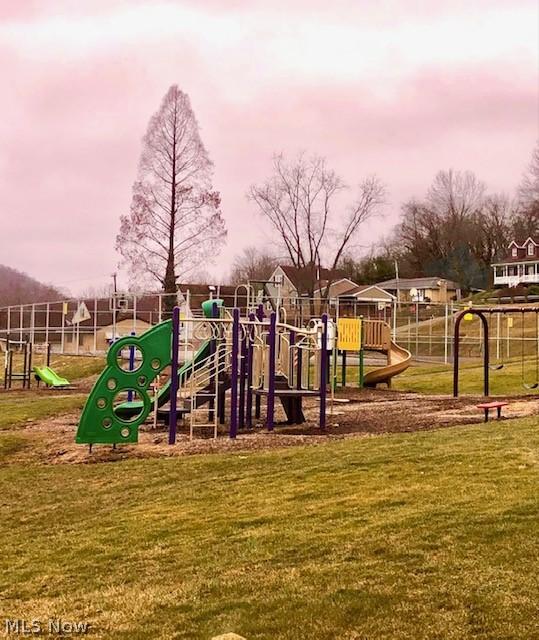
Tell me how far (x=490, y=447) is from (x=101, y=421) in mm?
5776

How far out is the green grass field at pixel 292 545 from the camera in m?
4.36

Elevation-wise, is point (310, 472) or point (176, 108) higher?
point (176, 108)

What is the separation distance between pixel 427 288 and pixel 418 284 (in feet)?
4.95

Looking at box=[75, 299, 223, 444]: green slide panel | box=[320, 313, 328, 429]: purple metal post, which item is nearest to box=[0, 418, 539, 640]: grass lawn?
box=[75, 299, 223, 444]: green slide panel

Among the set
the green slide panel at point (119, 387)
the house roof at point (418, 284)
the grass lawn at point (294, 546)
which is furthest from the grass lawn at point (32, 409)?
the house roof at point (418, 284)

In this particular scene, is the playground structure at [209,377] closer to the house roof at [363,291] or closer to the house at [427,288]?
the house roof at [363,291]

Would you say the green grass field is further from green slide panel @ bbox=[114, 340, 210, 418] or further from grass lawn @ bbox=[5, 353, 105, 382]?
grass lawn @ bbox=[5, 353, 105, 382]

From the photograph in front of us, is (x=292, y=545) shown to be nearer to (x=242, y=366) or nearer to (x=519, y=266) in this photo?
(x=242, y=366)

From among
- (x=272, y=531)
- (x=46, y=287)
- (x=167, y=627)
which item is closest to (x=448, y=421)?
(x=272, y=531)

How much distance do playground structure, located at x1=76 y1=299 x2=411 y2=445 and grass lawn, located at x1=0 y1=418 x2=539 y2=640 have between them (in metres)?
2.33

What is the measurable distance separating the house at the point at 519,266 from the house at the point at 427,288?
4775 millimetres

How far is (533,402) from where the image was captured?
15656 mm

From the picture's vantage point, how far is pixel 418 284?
82000 mm

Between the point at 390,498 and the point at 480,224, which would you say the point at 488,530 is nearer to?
the point at 390,498
